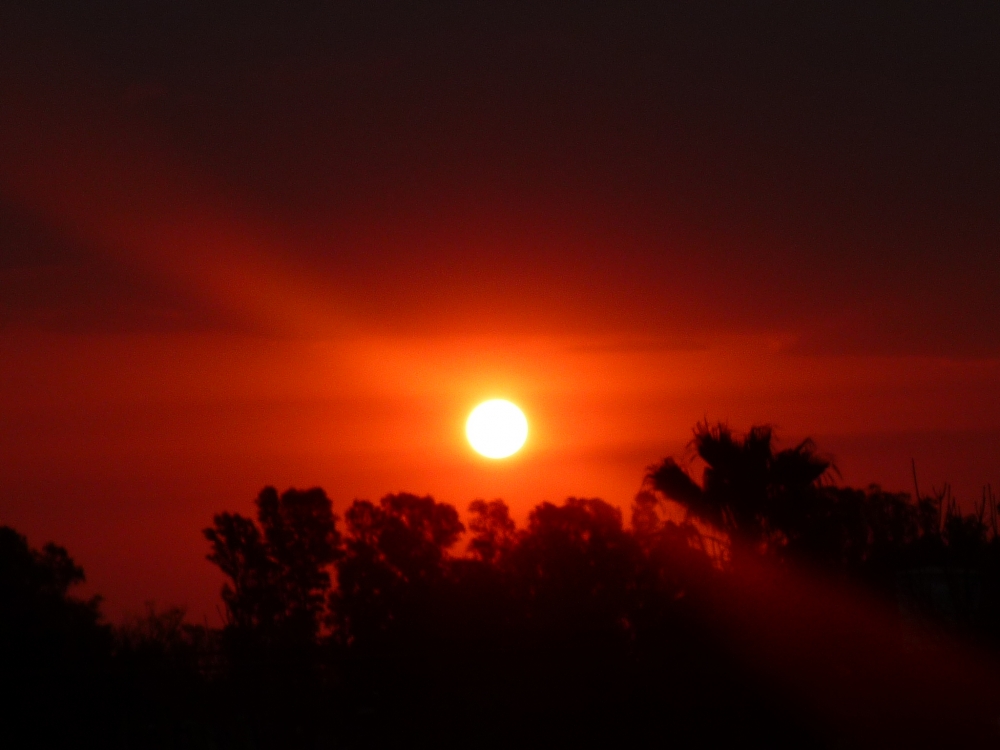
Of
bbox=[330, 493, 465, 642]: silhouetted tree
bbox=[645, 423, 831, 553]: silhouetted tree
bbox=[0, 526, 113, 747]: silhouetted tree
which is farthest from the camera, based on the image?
bbox=[330, 493, 465, 642]: silhouetted tree

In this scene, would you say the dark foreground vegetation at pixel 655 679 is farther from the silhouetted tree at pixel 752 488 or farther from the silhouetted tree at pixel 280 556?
the silhouetted tree at pixel 280 556

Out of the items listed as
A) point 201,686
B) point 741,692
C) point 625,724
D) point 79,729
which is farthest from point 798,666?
point 79,729

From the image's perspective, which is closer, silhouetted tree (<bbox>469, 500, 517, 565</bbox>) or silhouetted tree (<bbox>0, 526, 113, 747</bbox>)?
silhouetted tree (<bbox>0, 526, 113, 747</bbox>)

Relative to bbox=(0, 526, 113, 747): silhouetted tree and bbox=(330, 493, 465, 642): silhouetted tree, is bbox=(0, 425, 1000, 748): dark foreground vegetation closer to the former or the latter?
bbox=(0, 526, 113, 747): silhouetted tree

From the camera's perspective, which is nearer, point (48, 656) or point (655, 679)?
point (655, 679)

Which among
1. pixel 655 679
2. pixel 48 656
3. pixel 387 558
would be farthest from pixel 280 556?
pixel 655 679

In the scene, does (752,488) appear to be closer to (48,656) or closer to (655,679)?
(655,679)

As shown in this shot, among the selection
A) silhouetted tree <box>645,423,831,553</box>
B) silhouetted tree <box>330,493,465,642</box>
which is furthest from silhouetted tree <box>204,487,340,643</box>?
silhouetted tree <box>645,423,831,553</box>

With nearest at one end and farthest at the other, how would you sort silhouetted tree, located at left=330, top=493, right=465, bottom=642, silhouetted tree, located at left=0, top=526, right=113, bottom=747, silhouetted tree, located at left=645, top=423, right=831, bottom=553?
silhouetted tree, located at left=0, top=526, right=113, bottom=747, silhouetted tree, located at left=645, top=423, right=831, bottom=553, silhouetted tree, located at left=330, top=493, right=465, bottom=642

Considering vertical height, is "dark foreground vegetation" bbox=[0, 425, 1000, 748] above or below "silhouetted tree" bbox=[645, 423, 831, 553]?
below

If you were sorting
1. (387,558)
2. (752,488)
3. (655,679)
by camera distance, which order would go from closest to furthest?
(655,679) < (752,488) < (387,558)

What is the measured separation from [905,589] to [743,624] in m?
2.73

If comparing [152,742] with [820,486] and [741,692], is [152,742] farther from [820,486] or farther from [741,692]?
[820,486]

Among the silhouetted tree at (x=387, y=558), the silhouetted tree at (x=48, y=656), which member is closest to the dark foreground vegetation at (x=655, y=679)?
the silhouetted tree at (x=48, y=656)
